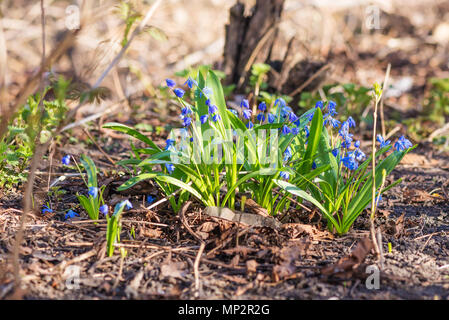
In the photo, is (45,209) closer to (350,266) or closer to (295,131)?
(295,131)

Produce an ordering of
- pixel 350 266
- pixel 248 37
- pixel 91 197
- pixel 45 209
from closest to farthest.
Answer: pixel 350 266 → pixel 91 197 → pixel 45 209 → pixel 248 37

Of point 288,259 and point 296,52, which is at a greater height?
point 296,52

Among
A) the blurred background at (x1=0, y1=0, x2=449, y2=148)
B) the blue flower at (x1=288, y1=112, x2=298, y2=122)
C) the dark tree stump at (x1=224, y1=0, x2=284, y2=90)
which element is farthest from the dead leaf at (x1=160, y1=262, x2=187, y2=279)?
the dark tree stump at (x1=224, y1=0, x2=284, y2=90)

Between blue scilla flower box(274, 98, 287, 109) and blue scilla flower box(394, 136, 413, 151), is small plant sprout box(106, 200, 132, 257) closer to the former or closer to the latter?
blue scilla flower box(274, 98, 287, 109)

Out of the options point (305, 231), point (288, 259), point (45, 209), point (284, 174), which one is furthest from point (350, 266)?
A: point (45, 209)

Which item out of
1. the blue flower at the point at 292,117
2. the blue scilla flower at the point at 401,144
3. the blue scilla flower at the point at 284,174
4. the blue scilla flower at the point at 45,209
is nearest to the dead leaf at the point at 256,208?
the blue scilla flower at the point at 284,174

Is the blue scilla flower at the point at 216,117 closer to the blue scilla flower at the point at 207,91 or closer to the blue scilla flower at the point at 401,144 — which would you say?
the blue scilla flower at the point at 207,91

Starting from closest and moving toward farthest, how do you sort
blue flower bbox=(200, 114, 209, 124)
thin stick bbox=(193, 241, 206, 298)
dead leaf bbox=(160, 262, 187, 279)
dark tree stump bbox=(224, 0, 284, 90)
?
1. thin stick bbox=(193, 241, 206, 298)
2. dead leaf bbox=(160, 262, 187, 279)
3. blue flower bbox=(200, 114, 209, 124)
4. dark tree stump bbox=(224, 0, 284, 90)

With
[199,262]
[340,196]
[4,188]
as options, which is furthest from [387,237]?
[4,188]

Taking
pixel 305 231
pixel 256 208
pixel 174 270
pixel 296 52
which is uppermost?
pixel 296 52

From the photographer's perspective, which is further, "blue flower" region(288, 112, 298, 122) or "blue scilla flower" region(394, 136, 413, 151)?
"blue flower" region(288, 112, 298, 122)

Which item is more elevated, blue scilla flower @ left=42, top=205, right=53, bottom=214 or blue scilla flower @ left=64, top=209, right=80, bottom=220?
blue scilla flower @ left=42, top=205, right=53, bottom=214
